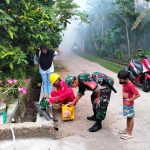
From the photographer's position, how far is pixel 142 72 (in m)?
10.5

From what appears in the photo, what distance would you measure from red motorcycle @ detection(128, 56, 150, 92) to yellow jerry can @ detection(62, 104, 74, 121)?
147 inches

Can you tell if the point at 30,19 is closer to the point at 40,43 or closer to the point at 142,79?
the point at 40,43

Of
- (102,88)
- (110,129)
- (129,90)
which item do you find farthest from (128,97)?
(110,129)

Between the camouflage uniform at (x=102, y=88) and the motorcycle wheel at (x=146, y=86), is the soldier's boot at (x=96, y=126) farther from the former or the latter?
the motorcycle wheel at (x=146, y=86)

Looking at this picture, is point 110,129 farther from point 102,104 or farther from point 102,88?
point 102,88

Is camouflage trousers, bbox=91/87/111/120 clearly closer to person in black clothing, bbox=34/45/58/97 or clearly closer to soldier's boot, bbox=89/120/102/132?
soldier's boot, bbox=89/120/102/132

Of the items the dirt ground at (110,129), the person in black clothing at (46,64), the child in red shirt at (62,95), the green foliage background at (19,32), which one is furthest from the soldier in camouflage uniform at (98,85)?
the person in black clothing at (46,64)

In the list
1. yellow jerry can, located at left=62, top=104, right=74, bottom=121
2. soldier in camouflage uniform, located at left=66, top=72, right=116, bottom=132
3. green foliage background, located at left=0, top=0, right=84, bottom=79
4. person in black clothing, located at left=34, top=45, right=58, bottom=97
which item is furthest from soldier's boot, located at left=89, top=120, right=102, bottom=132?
green foliage background, located at left=0, top=0, right=84, bottom=79

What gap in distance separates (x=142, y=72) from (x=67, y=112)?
164 inches

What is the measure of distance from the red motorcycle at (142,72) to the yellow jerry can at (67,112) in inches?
147

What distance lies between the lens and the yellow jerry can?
22.7 feet

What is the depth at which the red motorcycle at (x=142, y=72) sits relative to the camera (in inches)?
401

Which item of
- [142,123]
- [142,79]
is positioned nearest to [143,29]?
[142,79]

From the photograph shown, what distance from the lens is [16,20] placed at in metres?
9.34
